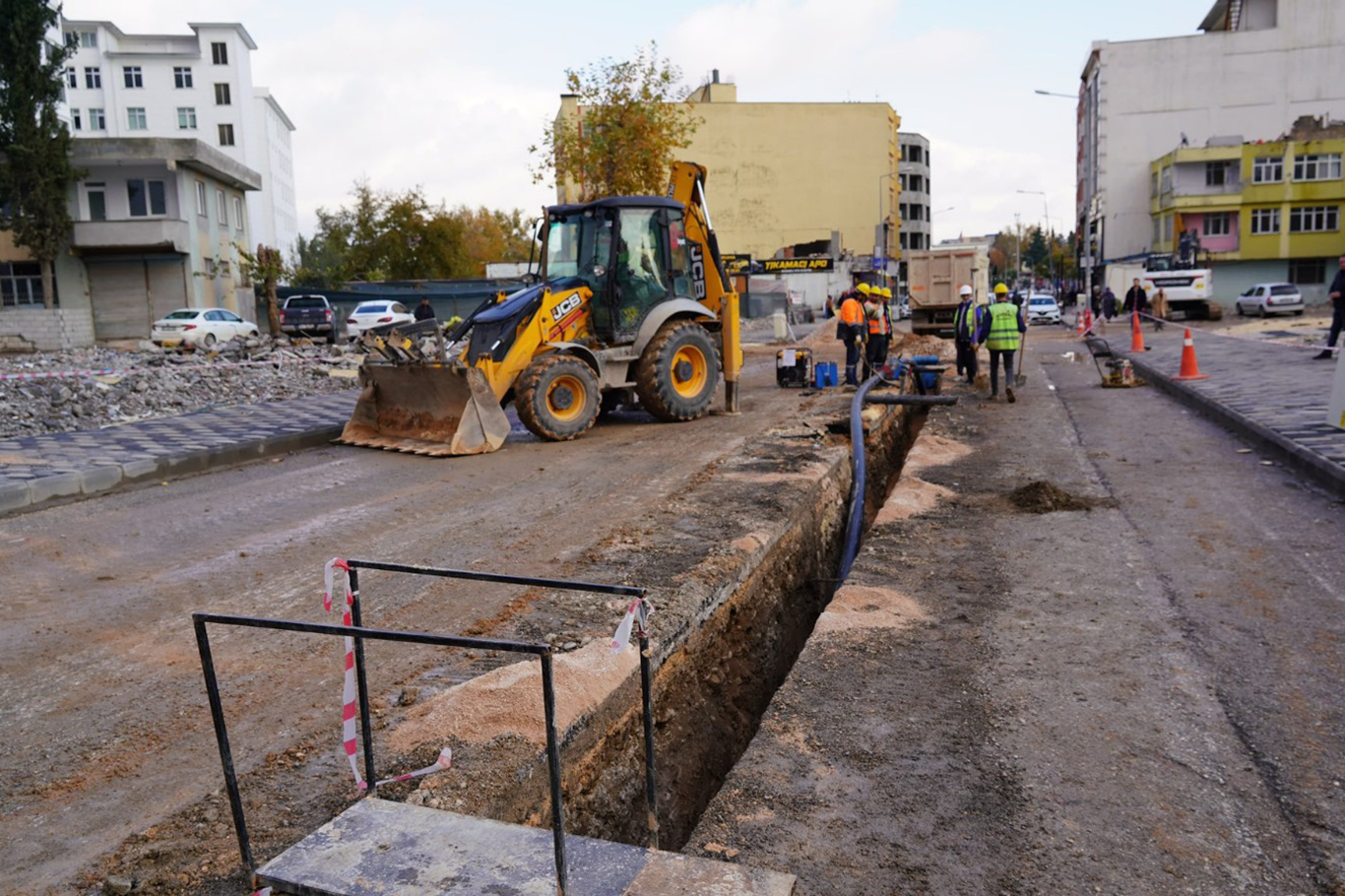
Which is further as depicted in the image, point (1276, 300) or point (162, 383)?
point (1276, 300)

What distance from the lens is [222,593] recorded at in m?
6.29

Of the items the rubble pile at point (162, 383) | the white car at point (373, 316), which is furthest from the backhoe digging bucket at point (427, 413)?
the white car at point (373, 316)

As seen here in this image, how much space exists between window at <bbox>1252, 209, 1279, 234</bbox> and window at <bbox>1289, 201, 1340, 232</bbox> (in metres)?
0.64

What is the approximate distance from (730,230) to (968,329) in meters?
53.3

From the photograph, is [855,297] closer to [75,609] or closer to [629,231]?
[629,231]

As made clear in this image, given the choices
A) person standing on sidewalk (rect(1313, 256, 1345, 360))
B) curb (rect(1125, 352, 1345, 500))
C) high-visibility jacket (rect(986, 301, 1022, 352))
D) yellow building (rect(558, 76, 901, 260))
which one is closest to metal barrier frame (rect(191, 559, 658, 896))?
curb (rect(1125, 352, 1345, 500))

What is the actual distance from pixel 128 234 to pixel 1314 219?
53105mm

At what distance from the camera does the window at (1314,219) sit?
51.2 meters

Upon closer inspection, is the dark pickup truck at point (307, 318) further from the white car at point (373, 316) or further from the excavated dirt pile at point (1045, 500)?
the excavated dirt pile at point (1045, 500)

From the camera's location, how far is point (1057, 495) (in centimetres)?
872

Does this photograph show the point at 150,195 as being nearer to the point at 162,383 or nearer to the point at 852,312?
the point at 162,383

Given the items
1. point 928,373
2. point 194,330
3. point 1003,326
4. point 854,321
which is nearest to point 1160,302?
point 1003,326

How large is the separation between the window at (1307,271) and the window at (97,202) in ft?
176

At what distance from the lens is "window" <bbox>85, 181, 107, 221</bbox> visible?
3572 cm
